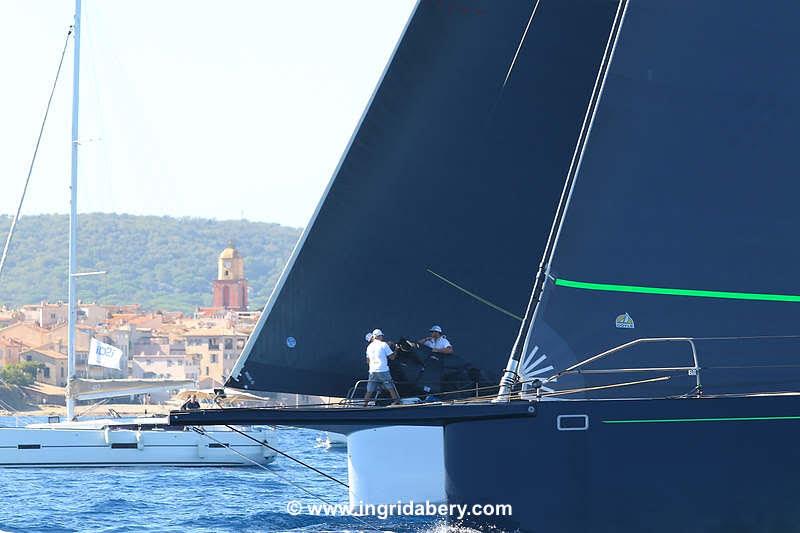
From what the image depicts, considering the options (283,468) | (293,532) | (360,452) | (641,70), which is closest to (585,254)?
(641,70)

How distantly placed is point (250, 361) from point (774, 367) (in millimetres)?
5007

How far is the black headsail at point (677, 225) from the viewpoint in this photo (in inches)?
490

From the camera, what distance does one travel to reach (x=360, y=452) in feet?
47.4

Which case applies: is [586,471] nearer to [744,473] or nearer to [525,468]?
[525,468]

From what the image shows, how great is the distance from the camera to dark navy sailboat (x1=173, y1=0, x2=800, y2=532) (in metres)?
11.9

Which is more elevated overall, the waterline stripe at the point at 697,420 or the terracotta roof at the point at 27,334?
the terracotta roof at the point at 27,334

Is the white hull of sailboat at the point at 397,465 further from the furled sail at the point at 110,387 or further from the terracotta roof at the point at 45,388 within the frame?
the terracotta roof at the point at 45,388

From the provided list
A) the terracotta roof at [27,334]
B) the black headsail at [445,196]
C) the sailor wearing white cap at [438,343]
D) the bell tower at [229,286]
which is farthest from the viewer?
the bell tower at [229,286]

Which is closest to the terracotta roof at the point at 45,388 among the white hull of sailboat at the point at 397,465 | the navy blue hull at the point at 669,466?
the white hull of sailboat at the point at 397,465

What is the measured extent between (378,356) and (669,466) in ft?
9.91

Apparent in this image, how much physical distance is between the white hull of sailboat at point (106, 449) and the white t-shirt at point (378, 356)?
48.4ft

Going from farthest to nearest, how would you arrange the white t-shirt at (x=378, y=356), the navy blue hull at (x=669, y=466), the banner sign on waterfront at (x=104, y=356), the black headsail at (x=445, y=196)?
the banner sign on waterfront at (x=104, y=356), the black headsail at (x=445, y=196), the white t-shirt at (x=378, y=356), the navy blue hull at (x=669, y=466)

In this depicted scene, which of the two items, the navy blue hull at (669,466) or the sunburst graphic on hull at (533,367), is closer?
the navy blue hull at (669,466)

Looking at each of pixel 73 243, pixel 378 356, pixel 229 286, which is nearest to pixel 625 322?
pixel 378 356
